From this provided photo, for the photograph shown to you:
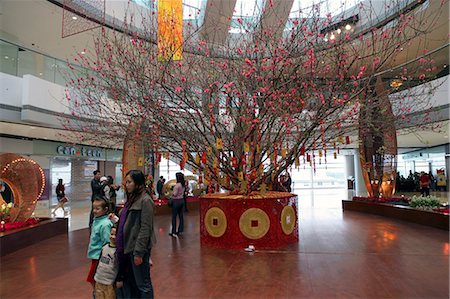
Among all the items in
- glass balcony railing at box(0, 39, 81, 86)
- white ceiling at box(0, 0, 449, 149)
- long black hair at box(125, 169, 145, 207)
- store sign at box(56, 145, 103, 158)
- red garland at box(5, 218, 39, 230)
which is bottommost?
red garland at box(5, 218, 39, 230)

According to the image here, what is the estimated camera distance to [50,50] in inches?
460

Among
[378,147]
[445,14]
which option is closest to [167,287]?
→ [378,147]

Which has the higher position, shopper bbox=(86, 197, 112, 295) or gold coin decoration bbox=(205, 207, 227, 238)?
shopper bbox=(86, 197, 112, 295)

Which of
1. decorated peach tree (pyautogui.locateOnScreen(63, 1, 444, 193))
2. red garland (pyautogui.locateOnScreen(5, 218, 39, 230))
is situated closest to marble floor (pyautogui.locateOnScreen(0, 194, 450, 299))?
red garland (pyautogui.locateOnScreen(5, 218, 39, 230))

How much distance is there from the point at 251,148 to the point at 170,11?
2.76 m

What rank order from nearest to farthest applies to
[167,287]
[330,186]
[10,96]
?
[167,287], [10,96], [330,186]

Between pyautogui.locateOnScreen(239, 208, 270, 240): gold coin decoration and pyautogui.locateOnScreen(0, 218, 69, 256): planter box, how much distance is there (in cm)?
350

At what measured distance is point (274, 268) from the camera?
13.8ft

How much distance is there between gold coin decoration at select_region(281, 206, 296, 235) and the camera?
5.58 meters

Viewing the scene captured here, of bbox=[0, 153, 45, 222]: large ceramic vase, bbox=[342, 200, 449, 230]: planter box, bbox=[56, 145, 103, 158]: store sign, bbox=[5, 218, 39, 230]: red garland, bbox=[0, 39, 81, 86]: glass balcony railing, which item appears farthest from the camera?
bbox=[56, 145, 103, 158]: store sign

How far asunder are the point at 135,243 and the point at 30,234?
14.1 feet

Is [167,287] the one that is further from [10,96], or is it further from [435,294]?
[10,96]

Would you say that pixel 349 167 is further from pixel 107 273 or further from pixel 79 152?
pixel 107 273

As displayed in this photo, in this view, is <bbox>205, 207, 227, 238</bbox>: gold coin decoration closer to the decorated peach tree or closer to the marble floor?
the marble floor
